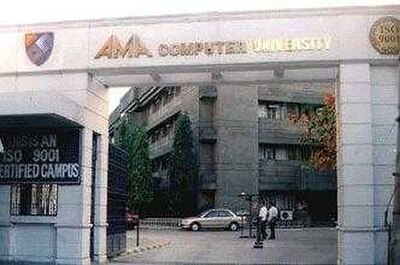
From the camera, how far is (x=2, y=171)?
15914mm

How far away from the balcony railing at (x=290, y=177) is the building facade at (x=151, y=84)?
25.8m

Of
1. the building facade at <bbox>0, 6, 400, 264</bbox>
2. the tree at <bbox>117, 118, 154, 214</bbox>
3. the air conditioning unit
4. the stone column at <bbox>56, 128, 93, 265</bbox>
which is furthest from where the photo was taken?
the tree at <bbox>117, 118, 154, 214</bbox>

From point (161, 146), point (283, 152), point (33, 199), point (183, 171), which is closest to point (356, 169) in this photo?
point (33, 199)

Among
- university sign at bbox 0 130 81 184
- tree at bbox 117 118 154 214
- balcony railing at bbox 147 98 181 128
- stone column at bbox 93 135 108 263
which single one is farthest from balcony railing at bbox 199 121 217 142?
university sign at bbox 0 130 81 184

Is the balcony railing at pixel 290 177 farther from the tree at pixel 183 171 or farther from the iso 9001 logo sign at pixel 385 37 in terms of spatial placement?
the iso 9001 logo sign at pixel 385 37

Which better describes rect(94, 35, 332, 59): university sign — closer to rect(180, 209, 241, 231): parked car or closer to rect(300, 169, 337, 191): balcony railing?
rect(180, 209, 241, 231): parked car

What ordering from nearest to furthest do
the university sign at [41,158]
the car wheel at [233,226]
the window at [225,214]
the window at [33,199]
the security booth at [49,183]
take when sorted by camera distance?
1. the security booth at [49,183]
2. the university sign at [41,158]
3. the window at [33,199]
4. the car wheel at [233,226]
5. the window at [225,214]

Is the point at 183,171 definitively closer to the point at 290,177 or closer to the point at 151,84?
the point at 290,177

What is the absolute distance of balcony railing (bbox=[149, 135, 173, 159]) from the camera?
47.6 metres

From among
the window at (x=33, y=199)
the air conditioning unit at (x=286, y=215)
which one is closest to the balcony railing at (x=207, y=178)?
the air conditioning unit at (x=286, y=215)

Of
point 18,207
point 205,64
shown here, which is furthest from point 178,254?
point 205,64

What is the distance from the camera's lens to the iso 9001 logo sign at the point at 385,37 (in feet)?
48.4

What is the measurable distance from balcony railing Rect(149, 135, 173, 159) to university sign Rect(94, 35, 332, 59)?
99.1 ft

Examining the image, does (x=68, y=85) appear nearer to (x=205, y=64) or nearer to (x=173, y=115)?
(x=205, y=64)
